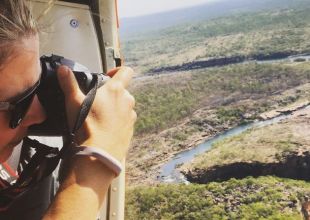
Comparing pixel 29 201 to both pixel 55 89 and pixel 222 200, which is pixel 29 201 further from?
pixel 222 200

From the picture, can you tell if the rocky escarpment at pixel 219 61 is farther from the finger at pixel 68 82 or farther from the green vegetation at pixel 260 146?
the finger at pixel 68 82

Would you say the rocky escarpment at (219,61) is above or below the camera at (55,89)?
below

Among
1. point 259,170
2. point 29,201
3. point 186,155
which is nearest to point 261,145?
point 259,170

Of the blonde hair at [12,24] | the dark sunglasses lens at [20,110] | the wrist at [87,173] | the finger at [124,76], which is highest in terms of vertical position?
the blonde hair at [12,24]

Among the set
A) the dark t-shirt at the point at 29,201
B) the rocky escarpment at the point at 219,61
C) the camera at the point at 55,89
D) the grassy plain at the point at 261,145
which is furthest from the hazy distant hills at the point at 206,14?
the camera at the point at 55,89

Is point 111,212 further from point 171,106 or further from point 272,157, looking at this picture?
point 171,106

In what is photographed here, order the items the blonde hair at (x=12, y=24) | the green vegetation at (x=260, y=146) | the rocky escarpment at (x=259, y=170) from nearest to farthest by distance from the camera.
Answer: the blonde hair at (x=12, y=24), the rocky escarpment at (x=259, y=170), the green vegetation at (x=260, y=146)

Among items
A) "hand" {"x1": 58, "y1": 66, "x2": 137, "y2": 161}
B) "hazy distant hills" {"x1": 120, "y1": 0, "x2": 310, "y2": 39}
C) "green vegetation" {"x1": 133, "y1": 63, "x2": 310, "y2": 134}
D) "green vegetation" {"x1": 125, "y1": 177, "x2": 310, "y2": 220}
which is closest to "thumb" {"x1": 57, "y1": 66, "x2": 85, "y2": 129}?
"hand" {"x1": 58, "y1": 66, "x2": 137, "y2": 161}
